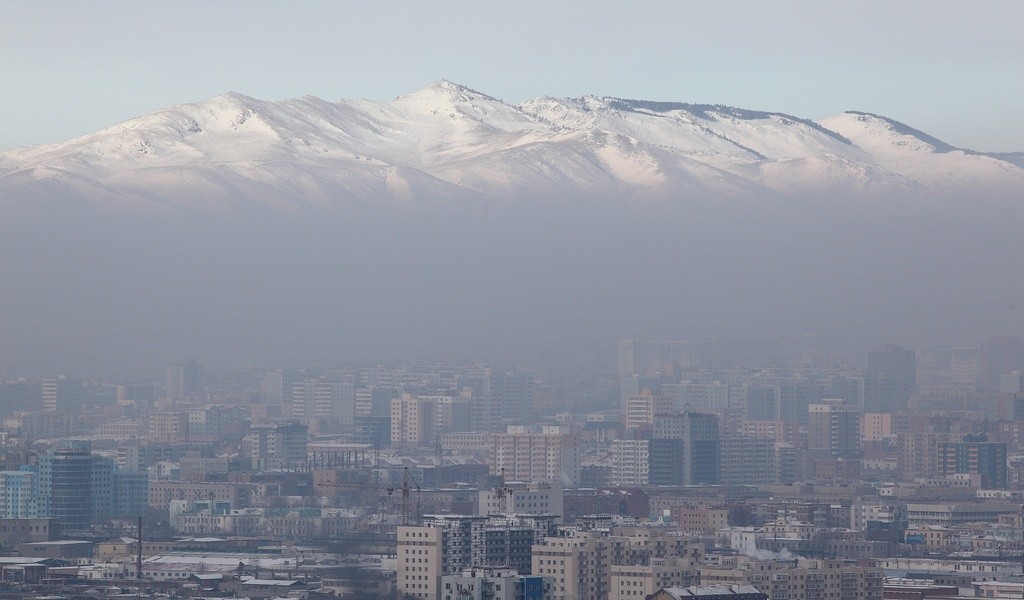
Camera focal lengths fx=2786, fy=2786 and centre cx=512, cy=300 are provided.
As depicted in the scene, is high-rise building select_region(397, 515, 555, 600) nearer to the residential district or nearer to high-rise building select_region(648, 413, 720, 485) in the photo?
the residential district

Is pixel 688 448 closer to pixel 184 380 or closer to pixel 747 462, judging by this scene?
pixel 747 462

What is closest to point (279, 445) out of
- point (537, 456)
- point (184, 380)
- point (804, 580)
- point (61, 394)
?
→ point (184, 380)

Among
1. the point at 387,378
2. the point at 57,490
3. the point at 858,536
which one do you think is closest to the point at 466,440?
the point at 387,378

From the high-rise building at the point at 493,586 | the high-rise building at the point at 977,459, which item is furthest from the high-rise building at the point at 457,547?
the high-rise building at the point at 977,459

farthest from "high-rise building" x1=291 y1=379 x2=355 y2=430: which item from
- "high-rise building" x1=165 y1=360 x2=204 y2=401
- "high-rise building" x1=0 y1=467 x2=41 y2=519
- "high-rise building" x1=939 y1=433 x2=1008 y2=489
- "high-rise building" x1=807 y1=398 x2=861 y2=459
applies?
"high-rise building" x1=0 y1=467 x2=41 y2=519

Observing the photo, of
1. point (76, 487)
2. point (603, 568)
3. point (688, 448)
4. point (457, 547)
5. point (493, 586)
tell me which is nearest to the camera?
point (493, 586)

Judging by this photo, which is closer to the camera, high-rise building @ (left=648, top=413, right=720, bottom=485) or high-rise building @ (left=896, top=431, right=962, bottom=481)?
high-rise building @ (left=648, top=413, right=720, bottom=485)
